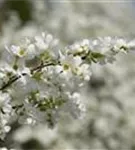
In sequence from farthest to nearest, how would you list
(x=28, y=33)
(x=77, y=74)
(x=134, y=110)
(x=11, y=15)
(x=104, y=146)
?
(x=11, y=15) < (x=28, y=33) < (x=134, y=110) < (x=104, y=146) < (x=77, y=74)

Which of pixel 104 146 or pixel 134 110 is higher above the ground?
pixel 134 110

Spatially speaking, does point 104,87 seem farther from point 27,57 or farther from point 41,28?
point 27,57

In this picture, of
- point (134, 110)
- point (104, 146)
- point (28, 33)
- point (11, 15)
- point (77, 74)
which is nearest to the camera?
point (77, 74)

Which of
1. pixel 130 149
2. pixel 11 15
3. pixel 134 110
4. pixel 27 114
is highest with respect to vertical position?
pixel 11 15

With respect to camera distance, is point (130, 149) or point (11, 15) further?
point (11, 15)

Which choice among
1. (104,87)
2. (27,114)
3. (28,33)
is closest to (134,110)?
(104,87)

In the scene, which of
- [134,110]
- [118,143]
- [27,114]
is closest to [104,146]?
[118,143]
